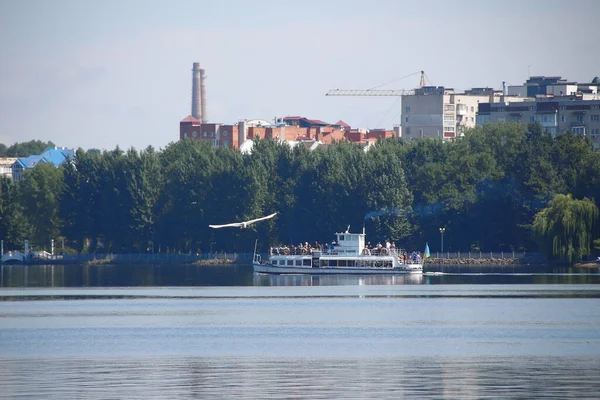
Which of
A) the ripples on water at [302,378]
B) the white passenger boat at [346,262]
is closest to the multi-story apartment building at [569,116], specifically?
the white passenger boat at [346,262]

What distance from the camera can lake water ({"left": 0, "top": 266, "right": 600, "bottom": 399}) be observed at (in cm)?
3791

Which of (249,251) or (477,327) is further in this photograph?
Answer: (249,251)

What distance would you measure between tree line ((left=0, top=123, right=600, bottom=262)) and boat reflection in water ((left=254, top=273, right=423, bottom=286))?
18.2 meters

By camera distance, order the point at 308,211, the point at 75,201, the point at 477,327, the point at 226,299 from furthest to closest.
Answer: the point at 75,201 < the point at 308,211 < the point at 226,299 < the point at 477,327

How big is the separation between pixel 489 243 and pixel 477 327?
7323 cm

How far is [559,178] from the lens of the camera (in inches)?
4946

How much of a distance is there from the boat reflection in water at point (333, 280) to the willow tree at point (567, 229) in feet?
48.7

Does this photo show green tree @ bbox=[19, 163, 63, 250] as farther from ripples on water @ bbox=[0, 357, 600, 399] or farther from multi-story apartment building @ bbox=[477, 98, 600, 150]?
ripples on water @ bbox=[0, 357, 600, 399]

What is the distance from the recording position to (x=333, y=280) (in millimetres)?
100750

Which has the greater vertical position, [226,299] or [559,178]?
[559,178]

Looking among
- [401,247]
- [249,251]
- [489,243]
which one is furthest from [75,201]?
[489,243]

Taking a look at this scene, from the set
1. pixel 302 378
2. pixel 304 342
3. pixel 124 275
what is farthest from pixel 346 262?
pixel 302 378

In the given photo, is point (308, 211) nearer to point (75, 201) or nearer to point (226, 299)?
point (75, 201)

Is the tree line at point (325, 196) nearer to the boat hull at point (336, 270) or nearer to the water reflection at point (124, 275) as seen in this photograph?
the water reflection at point (124, 275)
